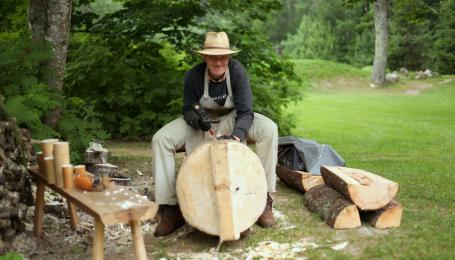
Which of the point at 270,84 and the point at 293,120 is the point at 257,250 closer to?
the point at 270,84

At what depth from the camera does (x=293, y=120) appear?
11.5m

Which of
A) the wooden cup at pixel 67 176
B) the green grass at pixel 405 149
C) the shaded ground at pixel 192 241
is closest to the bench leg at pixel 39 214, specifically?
the shaded ground at pixel 192 241

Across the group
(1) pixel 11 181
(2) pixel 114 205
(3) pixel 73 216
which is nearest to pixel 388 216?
(2) pixel 114 205

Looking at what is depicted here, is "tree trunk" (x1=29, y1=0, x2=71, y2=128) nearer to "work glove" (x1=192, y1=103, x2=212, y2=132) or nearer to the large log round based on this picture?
"work glove" (x1=192, y1=103, x2=212, y2=132)

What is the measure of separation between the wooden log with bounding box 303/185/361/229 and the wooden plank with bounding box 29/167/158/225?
194 cm

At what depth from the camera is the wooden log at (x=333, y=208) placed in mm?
4801

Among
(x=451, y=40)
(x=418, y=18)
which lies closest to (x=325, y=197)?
(x=418, y=18)

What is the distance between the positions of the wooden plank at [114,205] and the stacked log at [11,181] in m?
0.44

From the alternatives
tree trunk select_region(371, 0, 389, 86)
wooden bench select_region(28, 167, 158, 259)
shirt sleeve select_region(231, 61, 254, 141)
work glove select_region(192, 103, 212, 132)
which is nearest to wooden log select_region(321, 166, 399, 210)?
shirt sleeve select_region(231, 61, 254, 141)

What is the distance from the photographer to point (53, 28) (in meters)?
6.75

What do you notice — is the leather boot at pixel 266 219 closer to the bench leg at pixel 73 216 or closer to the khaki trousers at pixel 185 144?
the khaki trousers at pixel 185 144

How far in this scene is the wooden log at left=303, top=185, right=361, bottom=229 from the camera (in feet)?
15.8

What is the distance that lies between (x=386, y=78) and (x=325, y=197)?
22048mm

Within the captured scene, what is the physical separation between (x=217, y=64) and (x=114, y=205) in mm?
1995
